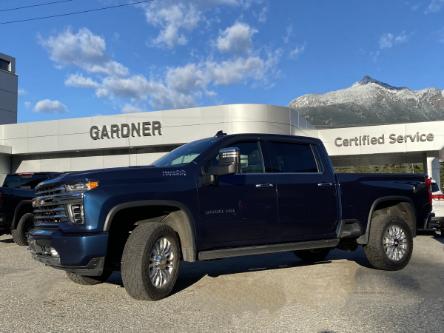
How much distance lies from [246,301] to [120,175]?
2.04m

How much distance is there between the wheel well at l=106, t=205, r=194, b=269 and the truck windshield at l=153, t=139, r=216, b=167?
0.72 meters

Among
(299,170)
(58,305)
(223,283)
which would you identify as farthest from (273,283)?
(58,305)

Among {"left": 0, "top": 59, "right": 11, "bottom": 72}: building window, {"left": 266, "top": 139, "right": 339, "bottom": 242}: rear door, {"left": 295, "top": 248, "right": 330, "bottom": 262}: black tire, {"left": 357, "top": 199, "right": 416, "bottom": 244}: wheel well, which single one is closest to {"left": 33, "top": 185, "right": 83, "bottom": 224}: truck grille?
{"left": 266, "top": 139, "right": 339, "bottom": 242}: rear door

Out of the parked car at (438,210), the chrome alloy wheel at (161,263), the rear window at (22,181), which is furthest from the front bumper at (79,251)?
the parked car at (438,210)

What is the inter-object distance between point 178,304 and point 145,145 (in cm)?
2457

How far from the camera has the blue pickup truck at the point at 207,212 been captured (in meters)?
5.55

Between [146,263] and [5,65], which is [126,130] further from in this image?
[146,263]

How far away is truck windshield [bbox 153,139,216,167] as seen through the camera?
21.4 feet

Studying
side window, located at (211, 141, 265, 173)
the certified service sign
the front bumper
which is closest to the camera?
the front bumper

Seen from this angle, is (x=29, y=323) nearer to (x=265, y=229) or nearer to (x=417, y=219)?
(x=265, y=229)

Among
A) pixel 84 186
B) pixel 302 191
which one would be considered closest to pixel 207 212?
pixel 84 186

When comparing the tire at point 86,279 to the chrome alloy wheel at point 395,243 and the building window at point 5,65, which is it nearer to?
the chrome alloy wheel at point 395,243

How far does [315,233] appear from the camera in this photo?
282 inches

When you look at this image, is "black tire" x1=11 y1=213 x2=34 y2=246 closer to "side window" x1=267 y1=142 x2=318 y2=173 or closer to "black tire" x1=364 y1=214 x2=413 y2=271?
"side window" x1=267 y1=142 x2=318 y2=173
